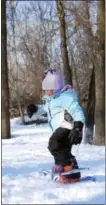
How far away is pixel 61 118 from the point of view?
5750 mm

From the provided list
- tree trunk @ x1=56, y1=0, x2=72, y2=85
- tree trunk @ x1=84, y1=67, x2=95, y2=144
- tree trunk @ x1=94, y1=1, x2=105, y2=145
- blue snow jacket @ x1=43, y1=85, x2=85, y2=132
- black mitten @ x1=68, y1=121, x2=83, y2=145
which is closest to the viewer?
black mitten @ x1=68, y1=121, x2=83, y2=145

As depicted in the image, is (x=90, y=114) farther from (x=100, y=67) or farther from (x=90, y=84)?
(x=100, y=67)

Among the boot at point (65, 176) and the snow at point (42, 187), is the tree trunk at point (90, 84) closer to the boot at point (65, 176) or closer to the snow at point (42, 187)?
the snow at point (42, 187)

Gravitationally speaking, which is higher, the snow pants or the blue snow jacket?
the blue snow jacket

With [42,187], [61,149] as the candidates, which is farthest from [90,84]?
[42,187]

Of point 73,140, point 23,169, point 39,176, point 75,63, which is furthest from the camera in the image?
point 75,63

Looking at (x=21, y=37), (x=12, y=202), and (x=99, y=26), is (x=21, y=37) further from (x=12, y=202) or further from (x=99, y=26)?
(x=12, y=202)

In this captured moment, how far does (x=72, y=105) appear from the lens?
18.1 ft

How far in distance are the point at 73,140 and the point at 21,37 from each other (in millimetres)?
29182

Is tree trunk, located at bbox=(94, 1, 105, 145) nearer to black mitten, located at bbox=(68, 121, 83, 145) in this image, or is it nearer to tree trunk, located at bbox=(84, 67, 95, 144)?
tree trunk, located at bbox=(84, 67, 95, 144)

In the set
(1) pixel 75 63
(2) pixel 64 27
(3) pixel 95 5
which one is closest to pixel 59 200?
(3) pixel 95 5

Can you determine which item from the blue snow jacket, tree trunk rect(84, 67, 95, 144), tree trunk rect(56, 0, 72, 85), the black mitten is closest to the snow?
the black mitten

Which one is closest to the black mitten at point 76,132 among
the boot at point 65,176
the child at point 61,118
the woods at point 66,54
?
the child at point 61,118

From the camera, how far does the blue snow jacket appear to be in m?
5.50
